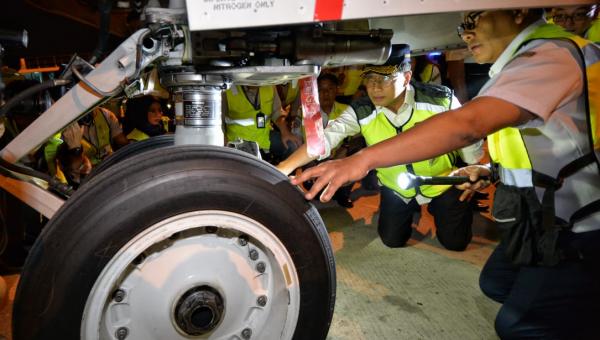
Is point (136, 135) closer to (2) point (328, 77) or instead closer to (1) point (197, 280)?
(2) point (328, 77)

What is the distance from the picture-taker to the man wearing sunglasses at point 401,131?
2.48 m

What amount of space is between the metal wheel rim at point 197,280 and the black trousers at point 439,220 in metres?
1.82

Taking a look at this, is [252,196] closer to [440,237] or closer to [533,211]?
[533,211]

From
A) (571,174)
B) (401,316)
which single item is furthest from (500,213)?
(401,316)

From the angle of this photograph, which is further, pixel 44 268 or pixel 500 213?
pixel 500 213

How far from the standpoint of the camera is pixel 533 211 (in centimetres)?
129

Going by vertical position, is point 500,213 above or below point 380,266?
above

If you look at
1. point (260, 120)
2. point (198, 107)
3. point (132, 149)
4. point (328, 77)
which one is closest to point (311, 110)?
point (198, 107)

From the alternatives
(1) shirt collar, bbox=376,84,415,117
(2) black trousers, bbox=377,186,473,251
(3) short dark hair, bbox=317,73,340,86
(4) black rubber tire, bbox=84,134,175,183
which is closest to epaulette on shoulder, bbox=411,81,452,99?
(1) shirt collar, bbox=376,84,415,117

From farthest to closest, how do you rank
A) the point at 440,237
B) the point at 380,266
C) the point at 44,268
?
the point at 440,237
the point at 380,266
the point at 44,268

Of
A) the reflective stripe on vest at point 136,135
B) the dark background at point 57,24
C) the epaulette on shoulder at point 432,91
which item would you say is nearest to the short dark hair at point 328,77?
the epaulette on shoulder at point 432,91

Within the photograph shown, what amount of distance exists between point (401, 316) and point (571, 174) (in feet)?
3.59

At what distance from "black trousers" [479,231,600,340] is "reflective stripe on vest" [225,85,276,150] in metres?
2.73

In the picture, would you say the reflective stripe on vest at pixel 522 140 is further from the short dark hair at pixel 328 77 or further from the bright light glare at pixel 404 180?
the short dark hair at pixel 328 77
